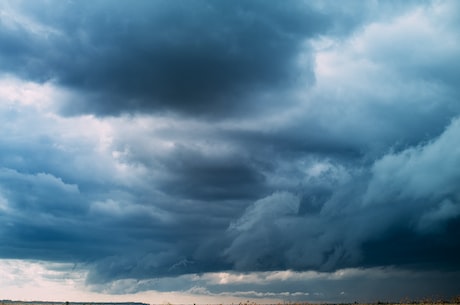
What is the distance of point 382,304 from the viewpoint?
115m

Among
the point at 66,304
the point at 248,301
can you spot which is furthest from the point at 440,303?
the point at 66,304

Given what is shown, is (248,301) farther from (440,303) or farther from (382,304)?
(440,303)

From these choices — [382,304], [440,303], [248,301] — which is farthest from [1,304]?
[440,303]

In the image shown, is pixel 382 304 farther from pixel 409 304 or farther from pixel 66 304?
pixel 66 304

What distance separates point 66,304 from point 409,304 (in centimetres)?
13159

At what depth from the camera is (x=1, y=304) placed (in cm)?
9750

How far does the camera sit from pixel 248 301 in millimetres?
94938

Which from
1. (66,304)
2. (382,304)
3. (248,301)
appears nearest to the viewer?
(248,301)

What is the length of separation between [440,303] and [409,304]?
13.6m

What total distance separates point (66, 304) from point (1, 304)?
2054cm

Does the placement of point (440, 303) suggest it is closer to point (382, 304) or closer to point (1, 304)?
point (382, 304)

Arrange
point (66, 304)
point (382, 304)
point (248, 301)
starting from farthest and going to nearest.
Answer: point (382, 304)
point (66, 304)
point (248, 301)

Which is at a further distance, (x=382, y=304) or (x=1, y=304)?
(x=382, y=304)

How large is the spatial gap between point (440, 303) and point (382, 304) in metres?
21.0
